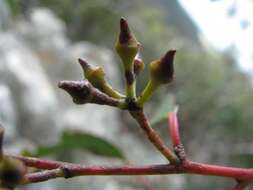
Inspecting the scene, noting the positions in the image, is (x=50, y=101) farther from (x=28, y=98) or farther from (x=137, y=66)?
(x=137, y=66)

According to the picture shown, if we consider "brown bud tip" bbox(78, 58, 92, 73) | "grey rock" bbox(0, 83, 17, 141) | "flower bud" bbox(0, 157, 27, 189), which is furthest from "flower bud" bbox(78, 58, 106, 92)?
"grey rock" bbox(0, 83, 17, 141)

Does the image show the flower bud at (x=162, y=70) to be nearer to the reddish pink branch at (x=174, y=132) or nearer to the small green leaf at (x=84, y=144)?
the reddish pink branch at (x=174, y=132)

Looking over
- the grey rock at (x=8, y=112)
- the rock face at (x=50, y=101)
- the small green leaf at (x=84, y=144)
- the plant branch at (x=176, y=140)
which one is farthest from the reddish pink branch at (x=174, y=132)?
the grey rock at (x=8, y=112)

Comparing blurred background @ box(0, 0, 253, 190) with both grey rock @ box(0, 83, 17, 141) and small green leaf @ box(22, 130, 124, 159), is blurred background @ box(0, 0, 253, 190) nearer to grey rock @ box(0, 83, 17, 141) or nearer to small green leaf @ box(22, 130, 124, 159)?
grey rock @ box(0, 83, 17, 141)

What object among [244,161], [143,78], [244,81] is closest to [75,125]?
[143,78]

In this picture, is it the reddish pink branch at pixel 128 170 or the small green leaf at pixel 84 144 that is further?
the small green leaf at pixel 84 144

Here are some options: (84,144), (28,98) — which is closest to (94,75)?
(84,144)
